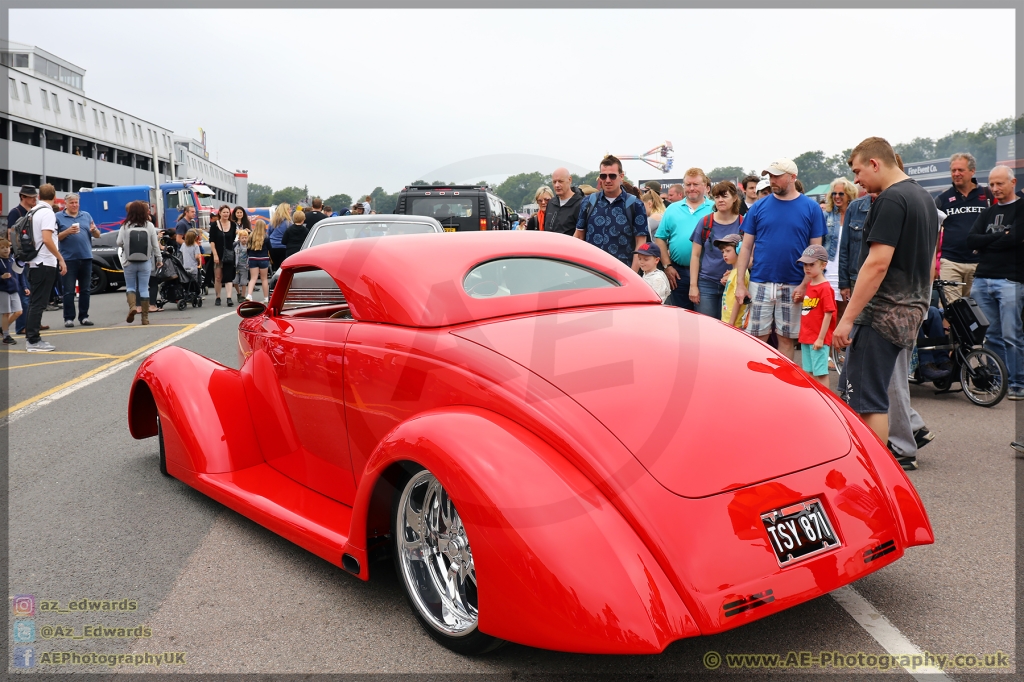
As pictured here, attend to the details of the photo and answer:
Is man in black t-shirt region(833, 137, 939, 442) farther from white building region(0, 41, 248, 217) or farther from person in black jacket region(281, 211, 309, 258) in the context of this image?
white building region(0, 41, 248, 217)

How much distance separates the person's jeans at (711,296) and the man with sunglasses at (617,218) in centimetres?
71

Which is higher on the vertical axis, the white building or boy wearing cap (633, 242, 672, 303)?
the white building

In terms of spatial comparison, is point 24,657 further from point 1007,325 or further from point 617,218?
point 1007,325

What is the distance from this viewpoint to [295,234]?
13242 millimetres

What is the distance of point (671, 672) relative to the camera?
2621 millimetres

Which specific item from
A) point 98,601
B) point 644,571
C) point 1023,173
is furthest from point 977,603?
point 1023,173

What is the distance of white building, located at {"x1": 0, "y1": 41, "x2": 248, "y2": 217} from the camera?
160 feet

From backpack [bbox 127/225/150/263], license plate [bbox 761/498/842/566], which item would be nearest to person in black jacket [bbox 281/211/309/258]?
backpack [bbox 127/225/150/263]

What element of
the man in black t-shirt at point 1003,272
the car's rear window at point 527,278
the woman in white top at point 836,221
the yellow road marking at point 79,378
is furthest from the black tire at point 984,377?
the yellow road marking at point 79,378

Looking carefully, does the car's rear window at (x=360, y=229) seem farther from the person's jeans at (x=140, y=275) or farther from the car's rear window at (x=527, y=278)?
the car's rear window at (x=527, y=278)

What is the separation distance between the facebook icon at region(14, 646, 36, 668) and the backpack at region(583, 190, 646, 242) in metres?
5.85

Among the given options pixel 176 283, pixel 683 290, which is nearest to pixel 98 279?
pixel 176 283

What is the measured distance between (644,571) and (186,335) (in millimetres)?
10676

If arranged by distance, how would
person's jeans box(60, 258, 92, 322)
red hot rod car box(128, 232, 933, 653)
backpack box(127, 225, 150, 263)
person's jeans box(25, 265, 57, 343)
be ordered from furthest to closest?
backpack box(127, 225, 150, 263)
person's jeans box(60, 258, 92, 322)
person's jeans box(25, 265, 57, 343)
red hot rod car box(128, 232, 933, 653)
